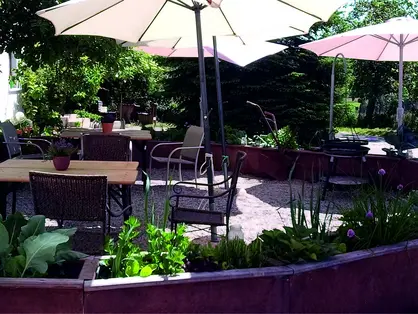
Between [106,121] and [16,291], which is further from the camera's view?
[106,121]

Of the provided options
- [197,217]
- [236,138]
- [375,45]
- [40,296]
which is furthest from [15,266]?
[375,45]

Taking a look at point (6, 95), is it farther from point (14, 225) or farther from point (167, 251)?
point (167, 251)

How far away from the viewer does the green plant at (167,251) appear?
8.21 ft

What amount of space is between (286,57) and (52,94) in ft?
18.4

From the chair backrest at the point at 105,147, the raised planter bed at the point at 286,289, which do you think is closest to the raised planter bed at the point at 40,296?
the raised planter bed at the point at 286,289

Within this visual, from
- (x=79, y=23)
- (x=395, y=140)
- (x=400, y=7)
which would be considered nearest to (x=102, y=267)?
(x=79, y=23)

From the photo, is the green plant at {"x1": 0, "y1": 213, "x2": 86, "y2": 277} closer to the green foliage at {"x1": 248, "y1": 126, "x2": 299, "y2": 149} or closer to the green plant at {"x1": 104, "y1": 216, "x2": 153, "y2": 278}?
the green plant at {"x1": 104, "y1": 216, "x2": 153, "y2": 278}

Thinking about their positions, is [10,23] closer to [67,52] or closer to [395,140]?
[67,52]

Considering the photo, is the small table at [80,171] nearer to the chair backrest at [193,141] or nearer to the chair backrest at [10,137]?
the chair backrest at [10,137]

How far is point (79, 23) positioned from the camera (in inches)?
158

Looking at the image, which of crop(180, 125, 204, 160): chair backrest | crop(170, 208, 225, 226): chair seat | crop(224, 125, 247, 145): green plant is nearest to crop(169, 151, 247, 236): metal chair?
crop(170, 208, 225, 226): chair seat

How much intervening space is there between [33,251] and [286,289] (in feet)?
3.95

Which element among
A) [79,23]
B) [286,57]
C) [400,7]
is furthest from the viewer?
[400,7]

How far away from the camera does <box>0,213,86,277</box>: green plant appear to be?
243cm
